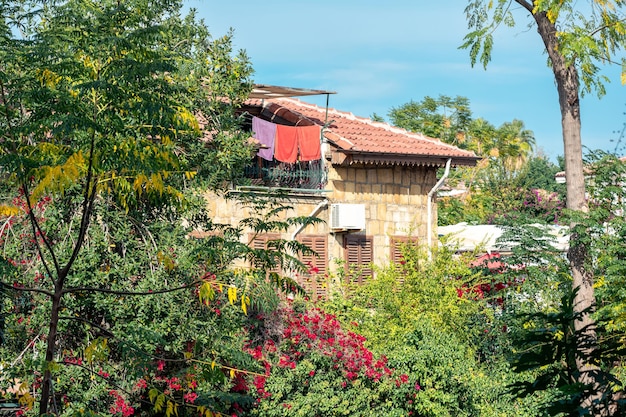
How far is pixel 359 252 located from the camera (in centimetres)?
2317

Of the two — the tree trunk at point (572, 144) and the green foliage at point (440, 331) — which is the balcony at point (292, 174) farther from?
the tree trunk at point (572, 144)

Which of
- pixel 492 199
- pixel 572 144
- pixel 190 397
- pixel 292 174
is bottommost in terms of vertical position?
pixel 190 397

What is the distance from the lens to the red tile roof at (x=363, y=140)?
74.3 feet

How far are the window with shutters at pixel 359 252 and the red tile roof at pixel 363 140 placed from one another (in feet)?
6.08

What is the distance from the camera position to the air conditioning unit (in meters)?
22.3

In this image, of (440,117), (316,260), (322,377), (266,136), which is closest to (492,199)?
(440,117)

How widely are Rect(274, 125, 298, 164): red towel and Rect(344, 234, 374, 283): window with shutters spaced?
2.31m

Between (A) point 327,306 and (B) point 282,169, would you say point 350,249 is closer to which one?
(B) point 282,169

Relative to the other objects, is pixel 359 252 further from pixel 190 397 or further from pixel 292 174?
pixel 190 397

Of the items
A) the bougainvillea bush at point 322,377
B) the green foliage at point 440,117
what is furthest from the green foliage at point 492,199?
the bougainvillea bush at point 322,377

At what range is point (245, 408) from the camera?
14367mm

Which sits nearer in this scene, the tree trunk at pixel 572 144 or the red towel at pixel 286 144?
the tree trunk at pixel 572 144

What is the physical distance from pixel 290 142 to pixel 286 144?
103mm

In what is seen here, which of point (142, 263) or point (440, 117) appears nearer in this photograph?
point (142, 263)
